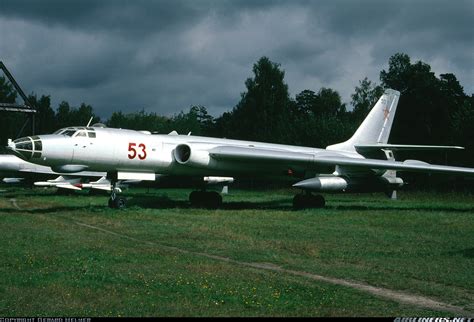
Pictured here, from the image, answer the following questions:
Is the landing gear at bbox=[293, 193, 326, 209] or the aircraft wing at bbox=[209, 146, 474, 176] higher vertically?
the aircraft wing at bbox=[209, 146, 474, 176]

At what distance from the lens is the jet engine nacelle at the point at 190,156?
1728 centimetres

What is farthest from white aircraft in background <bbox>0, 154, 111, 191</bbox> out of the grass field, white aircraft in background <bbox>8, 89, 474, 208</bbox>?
the grass field

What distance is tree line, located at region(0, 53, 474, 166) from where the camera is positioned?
3875 centimetres

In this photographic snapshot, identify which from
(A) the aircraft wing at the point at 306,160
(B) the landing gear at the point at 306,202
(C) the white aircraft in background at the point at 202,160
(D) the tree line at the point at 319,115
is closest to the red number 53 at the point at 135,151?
(C) the white aircraft in background at the point at 202,160

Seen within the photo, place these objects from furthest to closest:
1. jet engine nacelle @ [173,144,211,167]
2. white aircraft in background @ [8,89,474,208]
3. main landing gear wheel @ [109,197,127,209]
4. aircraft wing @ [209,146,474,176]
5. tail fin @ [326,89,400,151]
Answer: tail fin @ [326,89,400,151]
aircraft wing @ [209,146,474,176]
jet engine nacelle @ [173,144,211,167]
main landing gear wheel @ [109,197,127,209]
white aircraft in background @ [8,89,474,208]

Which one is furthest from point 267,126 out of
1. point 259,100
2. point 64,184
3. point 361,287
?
point 361,287

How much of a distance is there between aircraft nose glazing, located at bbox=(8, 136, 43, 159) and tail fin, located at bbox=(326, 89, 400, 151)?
11121mm

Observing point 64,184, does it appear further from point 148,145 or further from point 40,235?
point 40,235

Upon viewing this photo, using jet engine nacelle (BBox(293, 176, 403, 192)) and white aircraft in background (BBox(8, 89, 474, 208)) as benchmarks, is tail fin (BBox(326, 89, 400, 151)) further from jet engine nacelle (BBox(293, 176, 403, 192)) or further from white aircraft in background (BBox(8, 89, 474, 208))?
jet engine nacelle (BBox(293, 176, 403, 192))

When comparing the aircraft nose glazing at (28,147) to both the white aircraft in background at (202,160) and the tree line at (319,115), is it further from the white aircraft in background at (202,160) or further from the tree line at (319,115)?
the tree line at (319,115)

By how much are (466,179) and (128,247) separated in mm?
24817

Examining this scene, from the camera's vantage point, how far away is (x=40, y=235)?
10.1 m

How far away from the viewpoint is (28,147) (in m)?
14.7

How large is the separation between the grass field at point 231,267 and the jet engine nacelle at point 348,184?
4.68 metres
